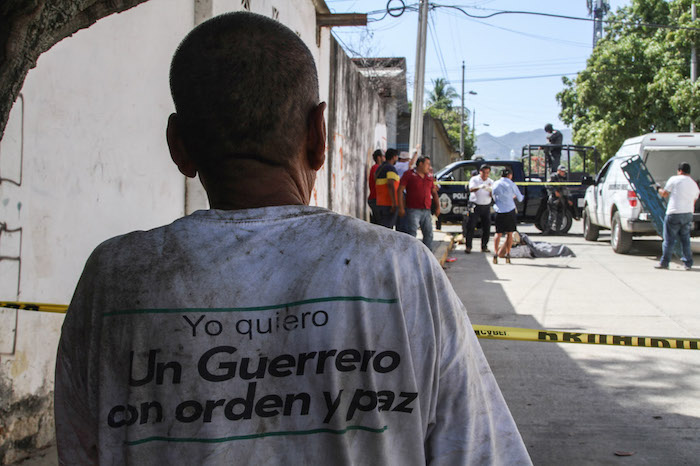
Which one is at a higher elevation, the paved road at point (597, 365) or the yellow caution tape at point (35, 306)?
the yellow caution tape at point (35, 306)

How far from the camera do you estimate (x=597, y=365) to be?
6.15m

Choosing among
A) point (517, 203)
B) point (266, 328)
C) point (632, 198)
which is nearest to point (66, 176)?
point (266, 328)

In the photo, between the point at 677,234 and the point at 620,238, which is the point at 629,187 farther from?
the point at 677,234

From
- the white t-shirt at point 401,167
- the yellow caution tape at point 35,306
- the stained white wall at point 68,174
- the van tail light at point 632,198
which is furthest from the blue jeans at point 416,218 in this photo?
the yellow caution tape at point 35,306

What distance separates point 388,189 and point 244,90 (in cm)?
1041

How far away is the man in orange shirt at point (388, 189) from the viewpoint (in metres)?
11.4

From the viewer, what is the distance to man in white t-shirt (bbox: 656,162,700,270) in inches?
467

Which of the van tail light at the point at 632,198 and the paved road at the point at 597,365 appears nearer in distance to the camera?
the paved road at the point at 597,365

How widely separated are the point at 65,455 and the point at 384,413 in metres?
0.57

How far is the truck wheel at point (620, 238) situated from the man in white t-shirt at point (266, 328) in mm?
14174

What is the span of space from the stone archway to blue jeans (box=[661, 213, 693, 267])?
38.7 feet

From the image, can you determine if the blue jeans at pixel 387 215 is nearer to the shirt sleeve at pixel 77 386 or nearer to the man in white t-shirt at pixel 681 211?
the man in white t-shirt at pixel 681 211

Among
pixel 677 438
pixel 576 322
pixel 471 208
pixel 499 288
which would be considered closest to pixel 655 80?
pixel 471 208

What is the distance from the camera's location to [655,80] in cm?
2589
